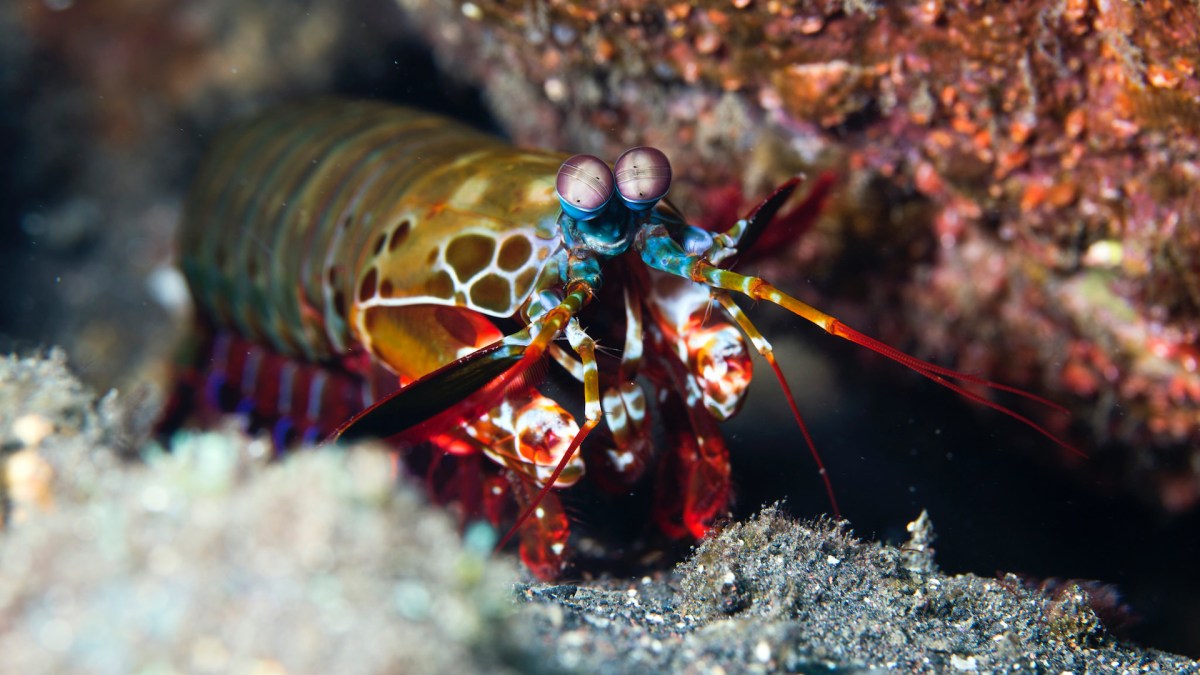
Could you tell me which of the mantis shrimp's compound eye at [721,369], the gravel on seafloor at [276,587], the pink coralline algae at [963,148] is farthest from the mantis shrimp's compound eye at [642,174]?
the gravel on seafloor at [276,587]

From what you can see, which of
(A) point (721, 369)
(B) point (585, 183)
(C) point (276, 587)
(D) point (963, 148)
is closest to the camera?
A: (C) point (276, 587)

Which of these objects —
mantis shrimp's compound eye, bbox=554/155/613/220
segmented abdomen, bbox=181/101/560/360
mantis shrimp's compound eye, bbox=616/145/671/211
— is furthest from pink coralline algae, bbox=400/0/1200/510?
mantis shrimp's compound eye, bbox=554/155/613/220

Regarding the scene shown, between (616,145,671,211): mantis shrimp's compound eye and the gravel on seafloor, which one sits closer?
the gravel on seafloor

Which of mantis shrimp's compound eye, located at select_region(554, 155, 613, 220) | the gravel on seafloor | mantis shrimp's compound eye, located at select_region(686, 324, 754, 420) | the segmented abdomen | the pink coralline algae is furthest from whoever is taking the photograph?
the pink coralline algae

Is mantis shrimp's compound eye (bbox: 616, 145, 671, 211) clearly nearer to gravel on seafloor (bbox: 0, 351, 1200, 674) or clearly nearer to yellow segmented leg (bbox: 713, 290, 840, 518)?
yellow segmented leg (bbox: 713, 290, 840, 518)

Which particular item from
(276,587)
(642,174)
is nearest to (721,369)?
(642,174)

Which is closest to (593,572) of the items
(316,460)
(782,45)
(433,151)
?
(316,460)

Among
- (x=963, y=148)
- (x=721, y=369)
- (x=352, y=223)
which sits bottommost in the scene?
(x=352, y=223)

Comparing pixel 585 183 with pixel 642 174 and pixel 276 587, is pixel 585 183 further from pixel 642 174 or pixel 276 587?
pixel 276 587
